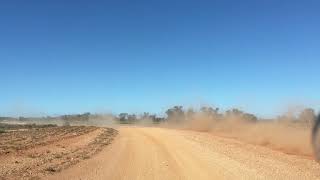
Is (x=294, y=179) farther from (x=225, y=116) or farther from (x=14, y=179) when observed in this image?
(x=225, y=116)

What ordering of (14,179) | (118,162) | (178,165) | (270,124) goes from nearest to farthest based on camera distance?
1. (14,179)
2. (178,165)
3. (118,162)
4. (270,124)

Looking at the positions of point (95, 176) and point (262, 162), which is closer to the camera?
point (95, 176)

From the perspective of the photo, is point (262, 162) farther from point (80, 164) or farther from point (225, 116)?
point (225, 116)

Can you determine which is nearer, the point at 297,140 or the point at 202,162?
the point at 202,162

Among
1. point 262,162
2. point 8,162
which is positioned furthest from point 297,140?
point 8,162

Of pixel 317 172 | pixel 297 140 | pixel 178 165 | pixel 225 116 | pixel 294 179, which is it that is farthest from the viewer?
A: pixel 225 116

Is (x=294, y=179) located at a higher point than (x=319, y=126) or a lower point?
lower

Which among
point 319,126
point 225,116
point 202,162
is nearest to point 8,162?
point 202,162

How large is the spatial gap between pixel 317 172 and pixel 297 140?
16.4 m

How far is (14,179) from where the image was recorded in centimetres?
1455

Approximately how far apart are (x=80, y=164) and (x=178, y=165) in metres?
3.85

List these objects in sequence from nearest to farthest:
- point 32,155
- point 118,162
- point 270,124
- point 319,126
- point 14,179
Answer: point 319,126 → point 14,179 → point 118,162 → point 32,155 → point 270,124

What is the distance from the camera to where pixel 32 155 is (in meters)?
23.6

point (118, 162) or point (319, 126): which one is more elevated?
point (319, 126)
